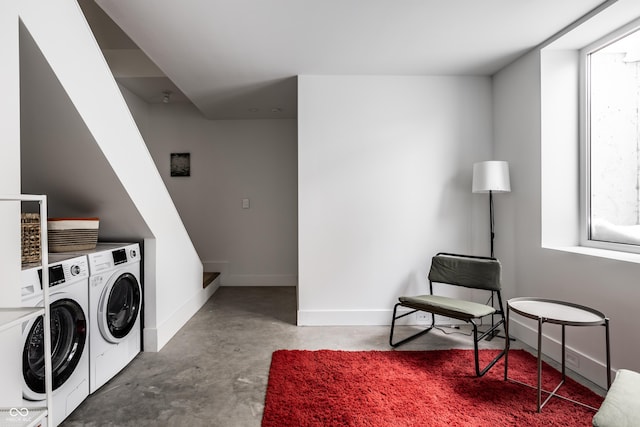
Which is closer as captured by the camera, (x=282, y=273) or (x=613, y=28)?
(x=613, y=28)

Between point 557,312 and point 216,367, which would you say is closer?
point 557,312

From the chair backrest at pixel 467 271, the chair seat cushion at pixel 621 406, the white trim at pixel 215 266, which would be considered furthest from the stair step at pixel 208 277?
the chair seat cushion at pixel 621 406

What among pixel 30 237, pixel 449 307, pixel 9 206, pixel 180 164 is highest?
pixel 180 164

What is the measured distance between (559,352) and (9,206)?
333 cm

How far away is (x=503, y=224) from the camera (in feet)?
10.4

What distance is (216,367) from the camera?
8.08 ft

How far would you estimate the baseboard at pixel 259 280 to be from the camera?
4.93m

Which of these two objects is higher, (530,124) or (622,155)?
(530,124)

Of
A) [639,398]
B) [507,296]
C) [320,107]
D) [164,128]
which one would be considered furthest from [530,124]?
[164,128]

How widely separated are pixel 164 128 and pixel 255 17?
3112 mm

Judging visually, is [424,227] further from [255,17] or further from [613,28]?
[255,17]

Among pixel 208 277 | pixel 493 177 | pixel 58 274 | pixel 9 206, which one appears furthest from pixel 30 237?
pixel 493 177

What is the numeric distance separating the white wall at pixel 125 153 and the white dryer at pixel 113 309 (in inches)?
6.3

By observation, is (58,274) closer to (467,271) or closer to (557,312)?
(557,312)
